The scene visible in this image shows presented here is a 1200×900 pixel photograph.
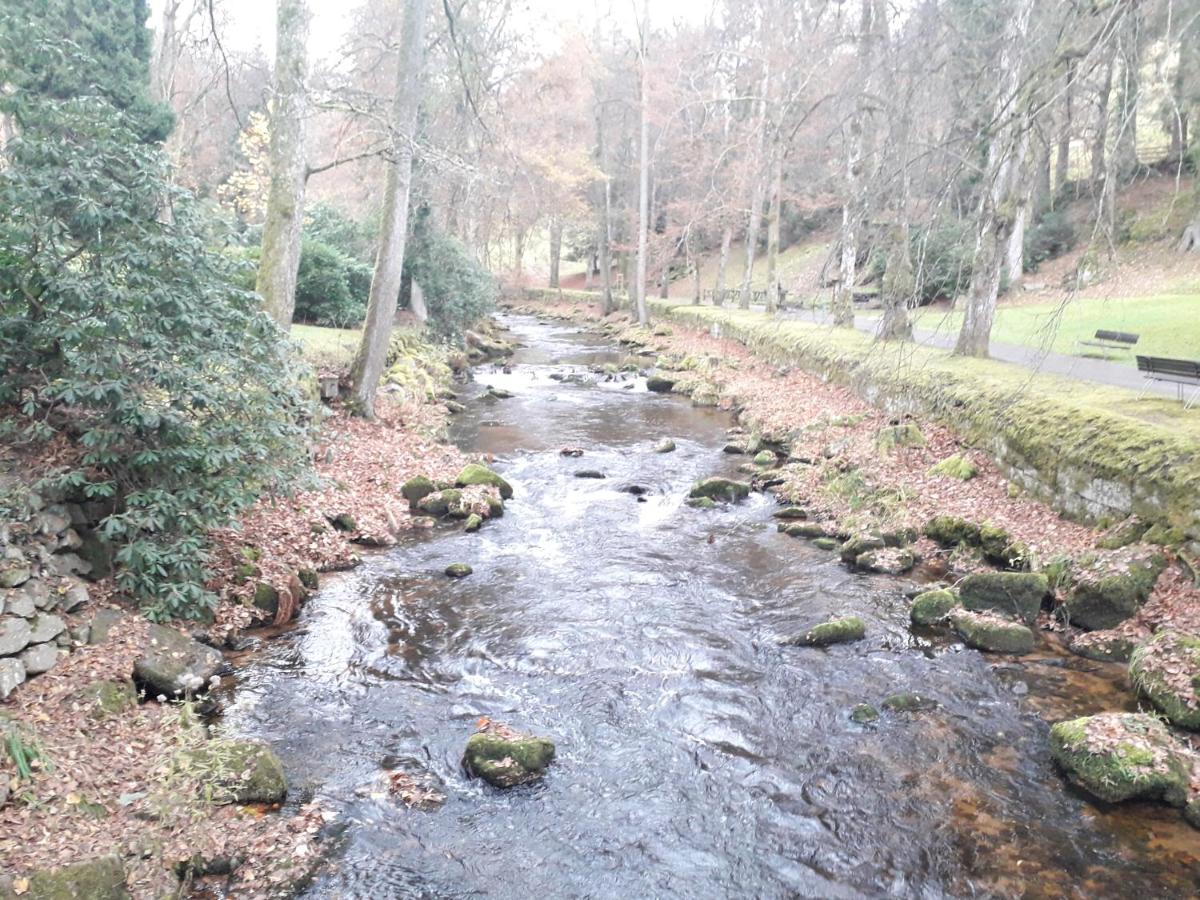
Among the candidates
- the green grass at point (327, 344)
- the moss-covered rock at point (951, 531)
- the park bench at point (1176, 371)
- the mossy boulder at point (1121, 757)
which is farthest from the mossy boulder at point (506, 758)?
the green grass at point (327, 344)

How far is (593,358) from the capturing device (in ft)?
94.1

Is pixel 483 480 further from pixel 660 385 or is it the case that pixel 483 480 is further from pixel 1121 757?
pixel 660 385

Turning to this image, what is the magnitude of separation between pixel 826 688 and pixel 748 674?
70 centimetres

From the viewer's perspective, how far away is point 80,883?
3.80m

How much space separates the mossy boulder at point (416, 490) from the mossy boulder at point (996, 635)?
24.8 ft

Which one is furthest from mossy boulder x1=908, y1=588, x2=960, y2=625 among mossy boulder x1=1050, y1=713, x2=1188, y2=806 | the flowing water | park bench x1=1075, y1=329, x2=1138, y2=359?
park bench x1=1075, y1=329, x2=1138, y2=359

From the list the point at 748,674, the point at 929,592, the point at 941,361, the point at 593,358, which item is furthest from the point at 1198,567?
the point at 593,358

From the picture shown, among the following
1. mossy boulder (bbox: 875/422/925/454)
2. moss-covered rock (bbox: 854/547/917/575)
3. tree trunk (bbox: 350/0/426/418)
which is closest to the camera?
moss-covered rock (bbox: 854/547/917/575)

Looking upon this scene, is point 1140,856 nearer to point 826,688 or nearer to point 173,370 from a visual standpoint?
point 826,688

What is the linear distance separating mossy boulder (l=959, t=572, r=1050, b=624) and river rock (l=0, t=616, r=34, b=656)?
836 cm

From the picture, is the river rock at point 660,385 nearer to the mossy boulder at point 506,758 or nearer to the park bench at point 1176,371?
the park bench at point 1176,371

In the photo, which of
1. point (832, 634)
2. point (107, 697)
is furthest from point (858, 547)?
point (107, 697)

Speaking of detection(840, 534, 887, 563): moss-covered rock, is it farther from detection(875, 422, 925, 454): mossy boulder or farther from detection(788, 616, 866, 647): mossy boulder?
detection(875, 422, 925, 454): mossy boulder

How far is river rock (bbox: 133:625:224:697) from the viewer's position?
6.05 meters
